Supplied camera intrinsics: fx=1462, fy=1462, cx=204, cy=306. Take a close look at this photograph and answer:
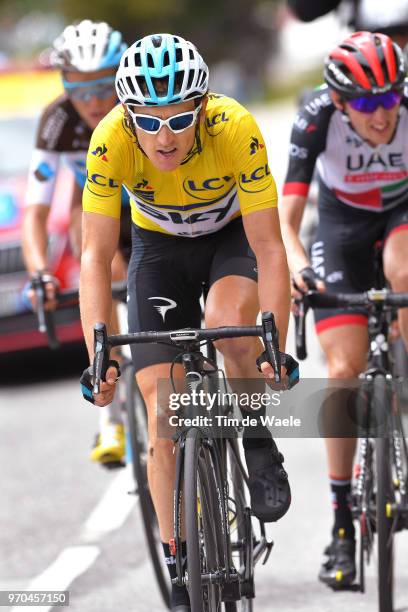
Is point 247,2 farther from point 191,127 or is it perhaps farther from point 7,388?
point 191,127

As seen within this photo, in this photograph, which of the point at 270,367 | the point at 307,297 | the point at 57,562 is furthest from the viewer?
the point at 57,562

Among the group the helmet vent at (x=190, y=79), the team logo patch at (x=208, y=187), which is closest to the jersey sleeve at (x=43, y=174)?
the team logo patch at (x=208, y=187)

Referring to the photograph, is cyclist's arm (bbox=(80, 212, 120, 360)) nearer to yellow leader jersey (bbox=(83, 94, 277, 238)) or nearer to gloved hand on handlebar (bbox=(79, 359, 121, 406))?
yellow leader jersey (bbox=(83, 94, 277, 238))

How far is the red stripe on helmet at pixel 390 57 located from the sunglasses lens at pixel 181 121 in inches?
49.5

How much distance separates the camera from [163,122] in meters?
5.07

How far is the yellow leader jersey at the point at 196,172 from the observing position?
5.22 meters

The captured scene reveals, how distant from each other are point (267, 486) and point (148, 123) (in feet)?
4.64

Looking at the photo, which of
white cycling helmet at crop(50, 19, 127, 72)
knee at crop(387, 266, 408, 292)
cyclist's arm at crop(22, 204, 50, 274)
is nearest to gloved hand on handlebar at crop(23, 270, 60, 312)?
cyclist's arm at crop(22, 204, 50, 274)

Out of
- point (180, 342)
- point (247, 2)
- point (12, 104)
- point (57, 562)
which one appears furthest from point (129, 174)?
point (247, 2)

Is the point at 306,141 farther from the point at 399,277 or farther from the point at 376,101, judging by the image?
the point at 399,277

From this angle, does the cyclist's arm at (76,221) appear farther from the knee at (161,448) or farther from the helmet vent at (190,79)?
the helmet vent at (190,79)

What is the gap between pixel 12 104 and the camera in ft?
42.3

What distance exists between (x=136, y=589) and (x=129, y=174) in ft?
7.35

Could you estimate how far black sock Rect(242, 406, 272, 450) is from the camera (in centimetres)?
544
